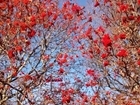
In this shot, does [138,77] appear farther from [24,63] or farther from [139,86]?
[24,63]

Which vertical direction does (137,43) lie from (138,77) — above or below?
above

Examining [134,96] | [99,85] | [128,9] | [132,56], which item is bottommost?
[134,96]

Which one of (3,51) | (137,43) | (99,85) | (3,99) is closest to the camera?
(137,43)

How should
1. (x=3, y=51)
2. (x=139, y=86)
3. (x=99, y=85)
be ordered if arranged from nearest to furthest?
(x=139, y=86)
(x=99, y=85)
(x=3, y=51)

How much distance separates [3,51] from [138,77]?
17.0 ft

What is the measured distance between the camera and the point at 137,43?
8789mm

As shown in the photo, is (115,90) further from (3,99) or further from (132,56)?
(3,99)

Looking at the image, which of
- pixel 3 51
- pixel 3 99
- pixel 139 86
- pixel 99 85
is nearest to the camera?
pixel 139 86

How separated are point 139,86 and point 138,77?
359mm

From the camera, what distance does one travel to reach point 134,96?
834 cm

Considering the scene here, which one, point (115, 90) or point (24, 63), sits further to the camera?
point (24, 63)

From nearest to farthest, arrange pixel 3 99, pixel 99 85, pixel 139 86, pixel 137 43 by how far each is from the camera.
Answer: pixel 139 86 → pixel 137 43 → pixel 99 85 → pixel 3 99

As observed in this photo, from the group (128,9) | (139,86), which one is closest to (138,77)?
(139,86)

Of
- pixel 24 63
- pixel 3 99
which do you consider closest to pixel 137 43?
pixel 24 63
